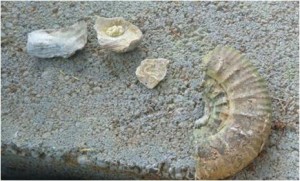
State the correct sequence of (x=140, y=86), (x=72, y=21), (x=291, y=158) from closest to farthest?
(x=291, y=158), (x=140, y=86), (x=72, y=21)

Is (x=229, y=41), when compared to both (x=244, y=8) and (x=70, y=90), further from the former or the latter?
(x=70, y=90)

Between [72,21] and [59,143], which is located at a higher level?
[72,21]

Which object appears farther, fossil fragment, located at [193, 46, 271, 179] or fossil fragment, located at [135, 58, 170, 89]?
fossil fragment, located at [135, 58, 170, 89]

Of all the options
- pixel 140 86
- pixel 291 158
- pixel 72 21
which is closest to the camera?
pixel 291 158

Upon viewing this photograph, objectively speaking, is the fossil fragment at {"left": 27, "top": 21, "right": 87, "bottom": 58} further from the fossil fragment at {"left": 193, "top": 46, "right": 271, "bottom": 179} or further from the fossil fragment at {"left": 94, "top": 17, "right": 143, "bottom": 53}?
the fossil fragment at {"left": 193, "top": 46, "right": 271, "bottom": 179}

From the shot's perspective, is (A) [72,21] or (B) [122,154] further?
(A) [72,21]

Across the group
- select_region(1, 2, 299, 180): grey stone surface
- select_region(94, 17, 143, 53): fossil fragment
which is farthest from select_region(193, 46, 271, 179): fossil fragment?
select_region(94, 17, 143, 53): fossil fragment

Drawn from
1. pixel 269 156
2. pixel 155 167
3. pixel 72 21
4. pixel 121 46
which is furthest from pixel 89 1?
pixel 269 156
